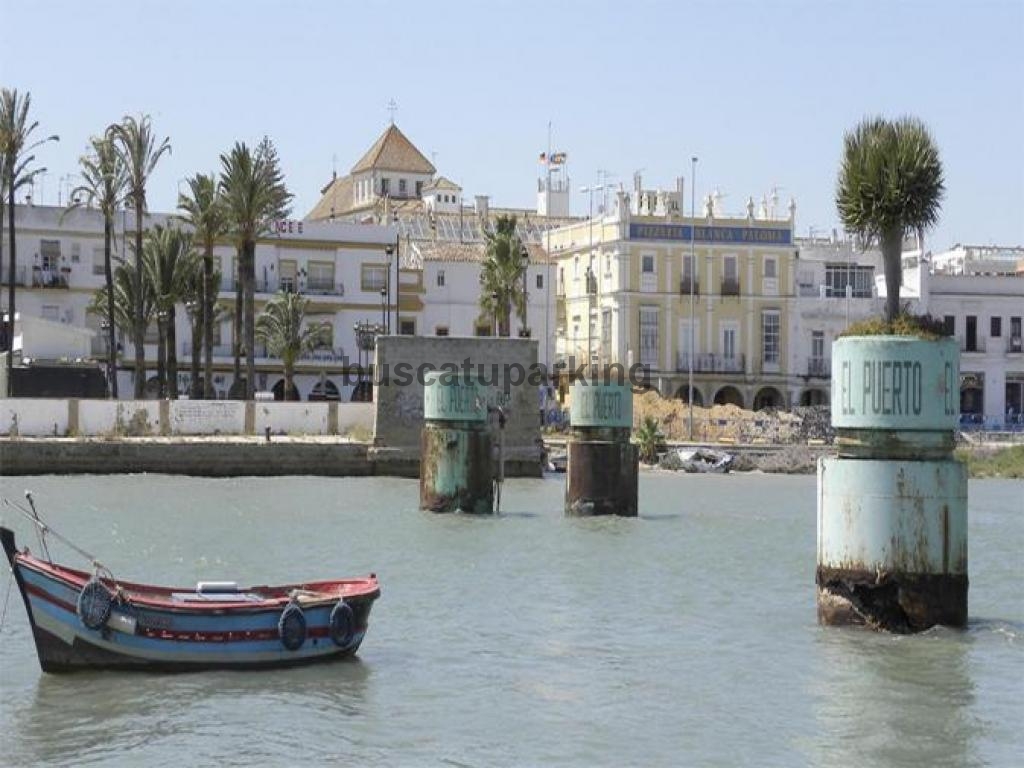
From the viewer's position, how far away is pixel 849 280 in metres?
104

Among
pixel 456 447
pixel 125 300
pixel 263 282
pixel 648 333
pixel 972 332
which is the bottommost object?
pixel 456 447

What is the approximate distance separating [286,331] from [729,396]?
24171 millimetres

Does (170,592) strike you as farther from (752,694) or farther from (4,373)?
(4,373)

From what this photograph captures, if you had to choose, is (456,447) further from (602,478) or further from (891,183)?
(891,183)

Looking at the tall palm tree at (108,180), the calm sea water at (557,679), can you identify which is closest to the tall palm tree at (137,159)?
the tall palm tree at (108,180)

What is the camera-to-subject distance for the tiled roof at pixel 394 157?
133 meters

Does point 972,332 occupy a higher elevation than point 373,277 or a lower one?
lower

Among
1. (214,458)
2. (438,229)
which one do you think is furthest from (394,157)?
(214,458)

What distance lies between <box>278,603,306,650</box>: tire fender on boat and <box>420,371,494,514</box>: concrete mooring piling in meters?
21.6

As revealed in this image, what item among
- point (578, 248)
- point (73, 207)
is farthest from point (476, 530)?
point (578, 248)

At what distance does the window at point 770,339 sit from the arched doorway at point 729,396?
2.06m

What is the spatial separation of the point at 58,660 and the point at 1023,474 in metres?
60.0

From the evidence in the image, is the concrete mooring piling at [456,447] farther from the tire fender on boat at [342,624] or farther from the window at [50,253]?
the window at [50,253]

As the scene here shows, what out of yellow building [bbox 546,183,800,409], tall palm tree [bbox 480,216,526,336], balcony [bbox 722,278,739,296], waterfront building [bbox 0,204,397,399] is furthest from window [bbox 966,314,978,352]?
waterfront building [bbox 0,204,397,399]
